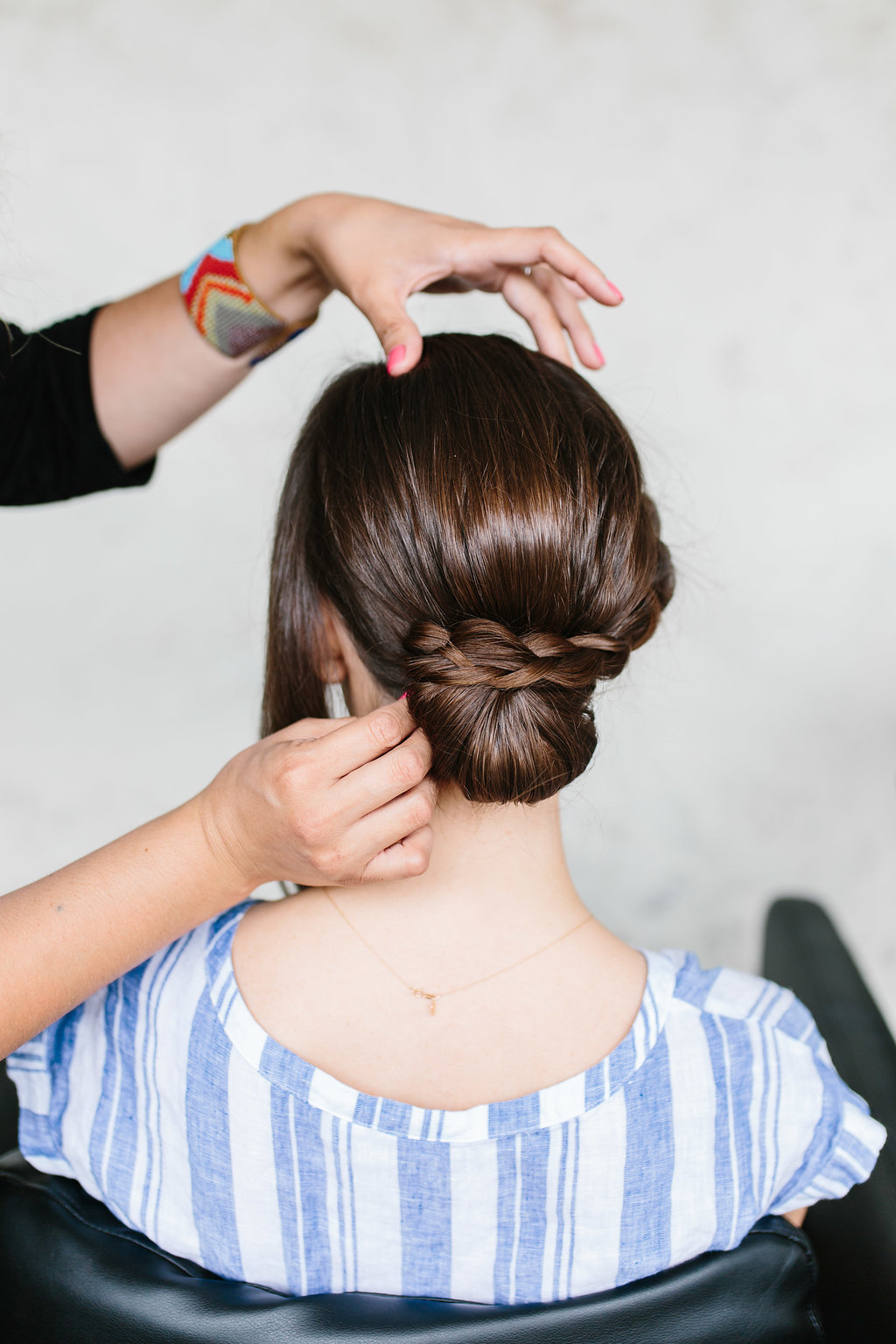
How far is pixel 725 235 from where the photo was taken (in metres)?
1.99

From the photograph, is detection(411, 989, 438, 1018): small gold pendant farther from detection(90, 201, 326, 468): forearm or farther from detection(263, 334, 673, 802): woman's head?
detection(90, 201, 326, 468): forearm

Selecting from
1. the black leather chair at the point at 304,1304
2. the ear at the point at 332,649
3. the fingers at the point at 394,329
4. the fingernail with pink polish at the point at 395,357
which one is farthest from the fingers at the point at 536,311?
the black leather chair at the point at 304,1304

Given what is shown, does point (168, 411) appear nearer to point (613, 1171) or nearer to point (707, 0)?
point (613, 1171)

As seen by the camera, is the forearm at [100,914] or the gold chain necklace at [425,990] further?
the gold chain necklace at [425,990]

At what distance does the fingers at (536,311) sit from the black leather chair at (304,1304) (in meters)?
1.00

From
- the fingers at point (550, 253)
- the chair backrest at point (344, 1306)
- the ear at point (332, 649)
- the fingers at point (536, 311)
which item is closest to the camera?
the chair backrest at point (344, 1306)

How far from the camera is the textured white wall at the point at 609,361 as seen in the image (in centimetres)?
191

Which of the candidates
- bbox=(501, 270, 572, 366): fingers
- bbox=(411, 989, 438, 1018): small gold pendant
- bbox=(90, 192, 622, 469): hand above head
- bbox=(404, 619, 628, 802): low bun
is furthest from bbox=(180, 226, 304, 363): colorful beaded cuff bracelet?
bbox=(411, 989, 438, 1018): small gold pendant

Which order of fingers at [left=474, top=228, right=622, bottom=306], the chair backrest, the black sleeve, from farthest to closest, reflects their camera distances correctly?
1. the black sleeve
2. fingers at [left=474, top=228, right=622, bottom=306]
3. the chair backrest

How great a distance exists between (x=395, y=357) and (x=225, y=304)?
0.47 m

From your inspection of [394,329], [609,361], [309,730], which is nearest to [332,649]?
[309,730]

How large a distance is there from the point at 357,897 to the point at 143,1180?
0.33 m

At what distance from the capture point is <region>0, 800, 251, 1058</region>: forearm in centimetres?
78

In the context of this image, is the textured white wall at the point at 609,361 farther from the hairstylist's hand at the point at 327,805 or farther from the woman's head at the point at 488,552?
the hairstylist's hand at the point at 327,805
